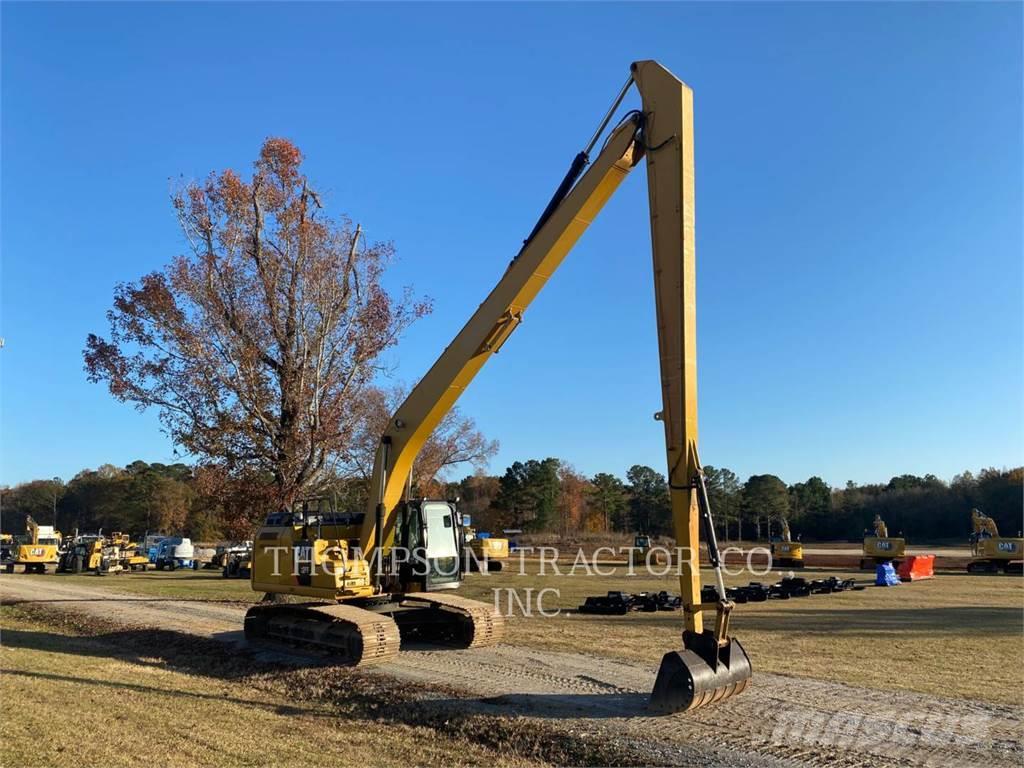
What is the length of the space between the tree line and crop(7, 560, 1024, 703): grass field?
176ft

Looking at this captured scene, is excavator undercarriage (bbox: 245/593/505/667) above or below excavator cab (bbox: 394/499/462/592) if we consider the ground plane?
below

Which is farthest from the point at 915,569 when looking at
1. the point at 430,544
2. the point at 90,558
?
the point at 90,558

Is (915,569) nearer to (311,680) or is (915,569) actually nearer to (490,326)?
(490,326)

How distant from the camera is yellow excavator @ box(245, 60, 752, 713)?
796 cm

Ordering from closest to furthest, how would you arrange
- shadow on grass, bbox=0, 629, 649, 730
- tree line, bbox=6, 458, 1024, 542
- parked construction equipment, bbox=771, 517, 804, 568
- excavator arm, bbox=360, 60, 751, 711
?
excavator arm, bbox=360, 60, 751, 711 < shadow on grass, bbox=0, 629, 649, 730 < parked construction equipment, bbox=771, 517, 804, 568 < tree line, bbox=6, 458, 1024, 542

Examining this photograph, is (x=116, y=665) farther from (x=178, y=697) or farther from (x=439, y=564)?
(x=439, y=564)

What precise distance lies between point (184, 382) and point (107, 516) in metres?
82.7

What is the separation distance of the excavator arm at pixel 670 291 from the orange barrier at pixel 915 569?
26.1 meters

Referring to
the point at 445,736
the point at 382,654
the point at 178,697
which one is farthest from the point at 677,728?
the point at 178,697

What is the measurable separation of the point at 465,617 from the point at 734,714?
17.4 feet

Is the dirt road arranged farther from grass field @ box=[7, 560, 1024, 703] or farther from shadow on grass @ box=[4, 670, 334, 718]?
shadow on grass @ box=[4, 670, 334, 718]

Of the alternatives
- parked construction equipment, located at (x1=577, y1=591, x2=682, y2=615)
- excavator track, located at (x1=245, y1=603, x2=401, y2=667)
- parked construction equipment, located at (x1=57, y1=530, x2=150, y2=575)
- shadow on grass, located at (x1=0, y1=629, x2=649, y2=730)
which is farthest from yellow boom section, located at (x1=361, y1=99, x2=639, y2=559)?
→ parked construction equipment, located at (x1=57, y1=530, x2=150, y2=575)

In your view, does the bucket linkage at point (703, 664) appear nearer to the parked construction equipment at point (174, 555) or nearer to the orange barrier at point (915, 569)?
the orange barrier at point (915, 569)

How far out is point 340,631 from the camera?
11234mm
